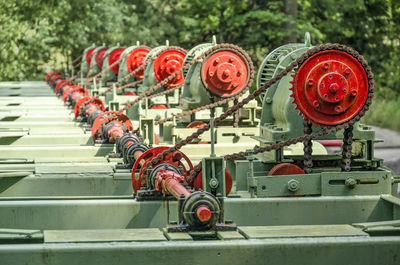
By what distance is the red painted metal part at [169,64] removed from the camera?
1697cm

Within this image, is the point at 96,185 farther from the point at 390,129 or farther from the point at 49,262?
the point at 390,129

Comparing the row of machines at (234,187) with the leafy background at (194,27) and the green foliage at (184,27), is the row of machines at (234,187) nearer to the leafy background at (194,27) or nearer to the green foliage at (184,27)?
the leafy background at (194,27)

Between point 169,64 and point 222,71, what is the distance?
14.1 ft

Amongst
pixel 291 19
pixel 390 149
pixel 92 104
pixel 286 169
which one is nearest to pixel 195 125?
pixel 92 104

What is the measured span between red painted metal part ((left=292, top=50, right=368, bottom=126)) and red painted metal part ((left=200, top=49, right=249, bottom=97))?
4546 mm

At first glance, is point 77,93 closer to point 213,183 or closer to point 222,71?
point 222,71

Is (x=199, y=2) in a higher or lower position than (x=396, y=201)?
higher

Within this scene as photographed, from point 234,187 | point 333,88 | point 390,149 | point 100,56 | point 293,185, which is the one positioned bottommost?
point 390,149

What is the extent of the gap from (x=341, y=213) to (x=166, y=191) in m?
1.60

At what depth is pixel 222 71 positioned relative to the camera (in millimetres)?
12766

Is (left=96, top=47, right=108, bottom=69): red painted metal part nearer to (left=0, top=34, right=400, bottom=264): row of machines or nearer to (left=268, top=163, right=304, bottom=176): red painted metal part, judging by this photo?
(left=0, top=34, right=400, bottom=264): row of machines

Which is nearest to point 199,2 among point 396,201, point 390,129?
point 390,129

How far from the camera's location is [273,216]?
8.13 m

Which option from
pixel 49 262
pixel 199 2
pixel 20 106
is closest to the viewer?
pixel 49 262
